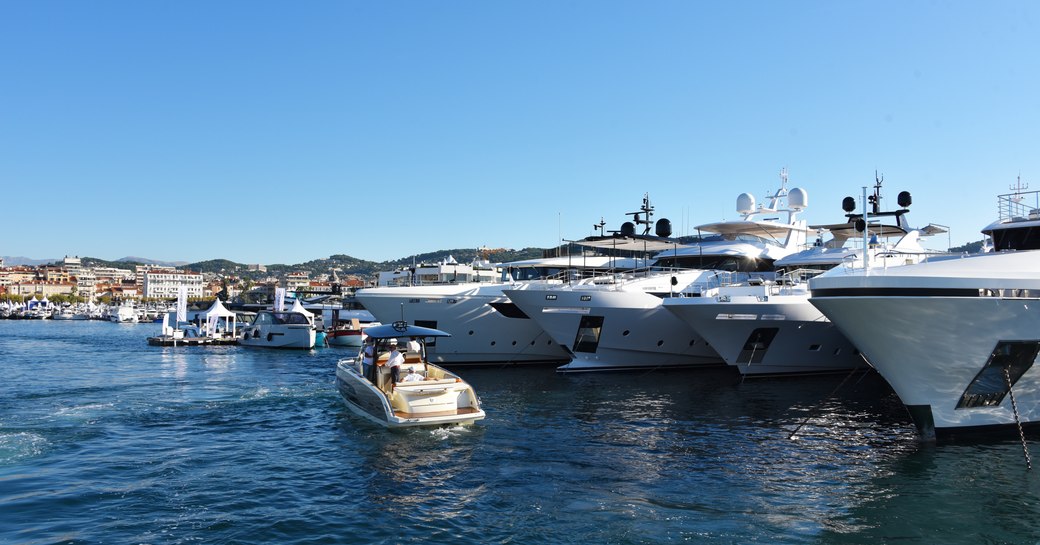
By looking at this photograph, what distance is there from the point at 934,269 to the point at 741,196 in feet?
80.8

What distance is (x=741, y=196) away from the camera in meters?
38.9

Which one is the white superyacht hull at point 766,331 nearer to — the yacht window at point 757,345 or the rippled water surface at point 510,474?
the yacht window at point 757,345

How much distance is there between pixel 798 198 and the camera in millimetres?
38094

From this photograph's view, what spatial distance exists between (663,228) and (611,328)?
12.2 meters

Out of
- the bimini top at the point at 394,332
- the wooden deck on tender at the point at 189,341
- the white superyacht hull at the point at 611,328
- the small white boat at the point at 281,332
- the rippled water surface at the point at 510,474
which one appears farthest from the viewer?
the wooden deck on tender at the point at 189,341

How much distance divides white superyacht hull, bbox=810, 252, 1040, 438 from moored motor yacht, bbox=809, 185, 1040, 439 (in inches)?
0.8

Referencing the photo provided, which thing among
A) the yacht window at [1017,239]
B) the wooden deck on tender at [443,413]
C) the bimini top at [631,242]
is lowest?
the wooden deck on tender at [443,413]

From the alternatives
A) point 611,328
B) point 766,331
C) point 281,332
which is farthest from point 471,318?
point 281,332

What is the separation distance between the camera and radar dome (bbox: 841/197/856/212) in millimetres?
34125

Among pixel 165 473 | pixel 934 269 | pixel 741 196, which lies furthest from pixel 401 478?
pixel 741 196

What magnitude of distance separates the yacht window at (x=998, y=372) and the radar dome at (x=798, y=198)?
79.4 feet

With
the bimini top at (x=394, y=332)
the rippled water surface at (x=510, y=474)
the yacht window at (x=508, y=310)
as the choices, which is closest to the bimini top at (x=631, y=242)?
the yacht window at (x=508, y=310)

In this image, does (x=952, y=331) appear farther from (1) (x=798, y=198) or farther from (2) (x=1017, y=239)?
(1) (x=798, y=198)

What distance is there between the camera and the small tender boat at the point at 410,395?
52.7 ft
